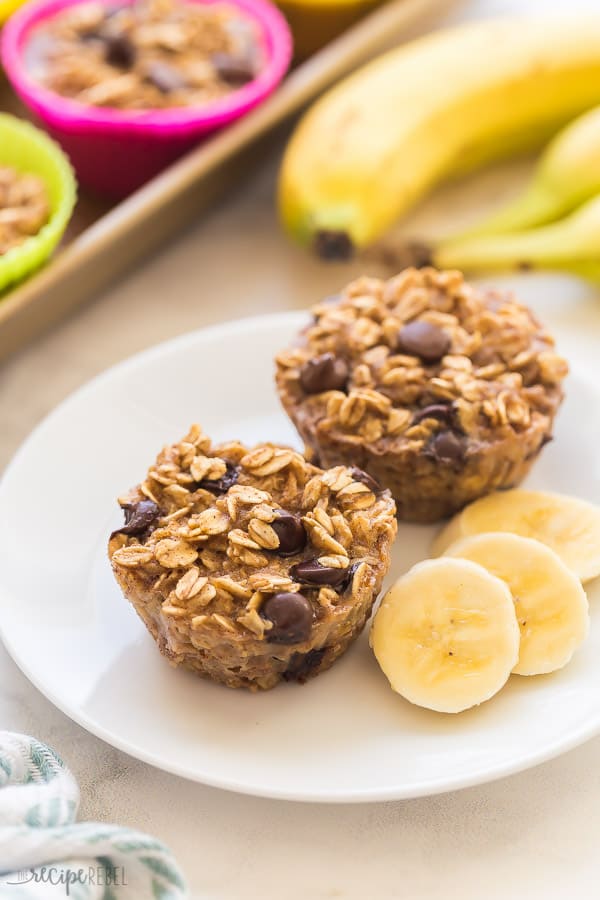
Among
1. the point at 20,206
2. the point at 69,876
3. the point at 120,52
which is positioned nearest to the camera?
the point at 69,876

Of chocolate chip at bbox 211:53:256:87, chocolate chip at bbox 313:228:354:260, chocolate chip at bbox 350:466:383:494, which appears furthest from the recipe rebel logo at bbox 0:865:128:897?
chocolate chip at bbox 211:53:256:87

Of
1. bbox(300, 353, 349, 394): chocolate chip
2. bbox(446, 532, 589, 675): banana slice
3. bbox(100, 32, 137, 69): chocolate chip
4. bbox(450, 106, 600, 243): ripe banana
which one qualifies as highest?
bbox(100, 32, 137, 69): chocolate chip

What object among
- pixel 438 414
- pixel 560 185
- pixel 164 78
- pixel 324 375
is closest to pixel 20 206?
pixel 164 78

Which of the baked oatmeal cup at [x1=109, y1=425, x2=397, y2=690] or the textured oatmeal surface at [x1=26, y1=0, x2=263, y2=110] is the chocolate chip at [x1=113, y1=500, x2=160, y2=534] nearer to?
the baked oatmeal cup at [x1=109, y1=425, x2=397, y2=690]

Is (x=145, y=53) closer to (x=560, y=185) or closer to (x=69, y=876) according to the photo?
(x=560, y=185)

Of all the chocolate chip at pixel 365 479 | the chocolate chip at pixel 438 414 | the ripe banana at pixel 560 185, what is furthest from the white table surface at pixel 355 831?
the ripe banana at pixel 560 185

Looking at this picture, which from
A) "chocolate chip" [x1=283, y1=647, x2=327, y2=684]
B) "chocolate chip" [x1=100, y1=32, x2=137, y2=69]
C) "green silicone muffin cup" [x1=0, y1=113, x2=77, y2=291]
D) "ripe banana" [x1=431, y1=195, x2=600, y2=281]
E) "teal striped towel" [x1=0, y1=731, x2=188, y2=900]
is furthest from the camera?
"chocolate chip" [x1=100, y1=32, x2=137, y2=69]

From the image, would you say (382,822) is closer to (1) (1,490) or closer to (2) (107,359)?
(1) (1,490)

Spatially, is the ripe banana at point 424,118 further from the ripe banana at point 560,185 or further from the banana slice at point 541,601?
the banana slice at point 541,601
